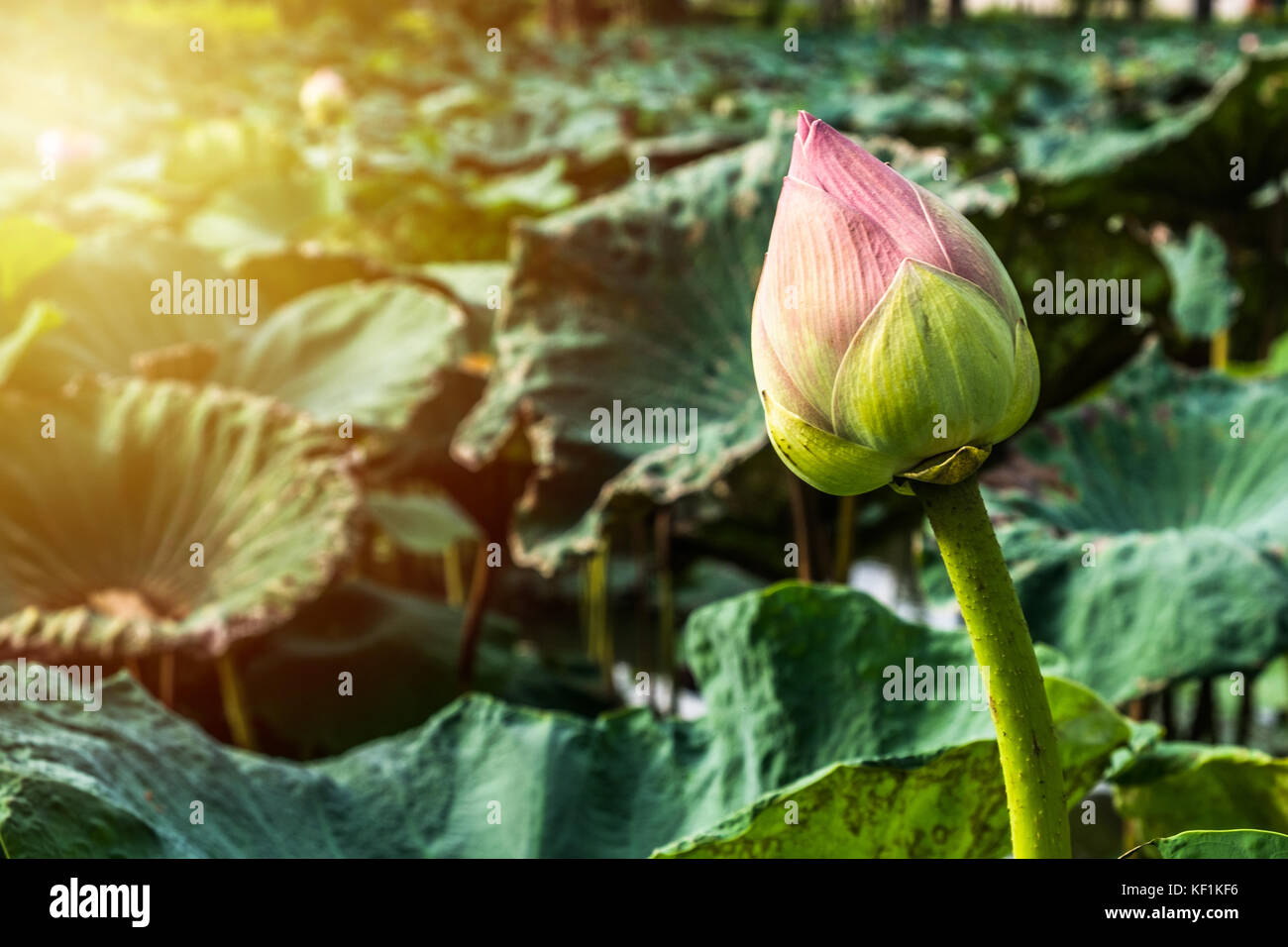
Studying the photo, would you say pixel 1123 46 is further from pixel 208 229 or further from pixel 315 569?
pixel 315 569

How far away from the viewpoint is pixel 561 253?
60.8 inches

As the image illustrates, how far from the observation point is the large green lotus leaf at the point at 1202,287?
181 centimetres

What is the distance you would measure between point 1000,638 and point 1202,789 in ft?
1.68

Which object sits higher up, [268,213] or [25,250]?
[268,213]

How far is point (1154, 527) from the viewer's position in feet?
4.39

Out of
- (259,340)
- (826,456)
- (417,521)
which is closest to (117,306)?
(259,340)

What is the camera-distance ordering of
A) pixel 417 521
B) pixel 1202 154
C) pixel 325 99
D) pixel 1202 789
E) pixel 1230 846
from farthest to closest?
pixel 325 99, pixel 1202 154, pixel 417 521, pixel 1202 789, pixel 1230 846

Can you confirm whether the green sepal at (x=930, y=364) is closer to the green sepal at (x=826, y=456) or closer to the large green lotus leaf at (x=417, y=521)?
the green sepal at (x=826, y=456)

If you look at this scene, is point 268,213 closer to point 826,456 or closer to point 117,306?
point 117,306

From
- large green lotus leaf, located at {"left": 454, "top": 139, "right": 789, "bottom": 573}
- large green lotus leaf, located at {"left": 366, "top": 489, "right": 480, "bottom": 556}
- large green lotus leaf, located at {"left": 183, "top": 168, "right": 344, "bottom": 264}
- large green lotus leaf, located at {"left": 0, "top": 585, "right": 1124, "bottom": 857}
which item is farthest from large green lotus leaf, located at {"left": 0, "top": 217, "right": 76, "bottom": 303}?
large green lotus leaf, located at {"left": 0, "top": 585, "right": 1124, "bottom": 857}

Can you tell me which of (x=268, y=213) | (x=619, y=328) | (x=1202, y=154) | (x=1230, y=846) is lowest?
(x=1230, y=846)

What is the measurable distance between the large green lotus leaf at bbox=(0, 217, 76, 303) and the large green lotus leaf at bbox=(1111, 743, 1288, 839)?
1.58m
